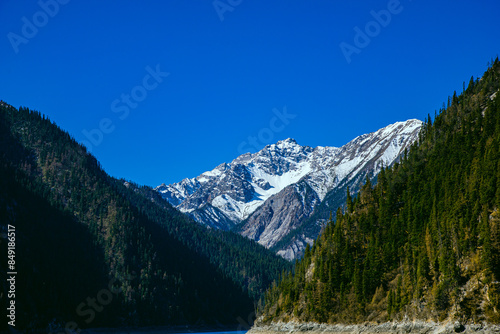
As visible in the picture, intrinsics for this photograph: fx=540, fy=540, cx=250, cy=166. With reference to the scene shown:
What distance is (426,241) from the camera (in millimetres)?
121188

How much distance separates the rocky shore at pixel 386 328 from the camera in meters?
91.6

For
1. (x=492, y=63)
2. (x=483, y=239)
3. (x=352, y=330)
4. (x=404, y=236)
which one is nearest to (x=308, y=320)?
(x=352, y=330)

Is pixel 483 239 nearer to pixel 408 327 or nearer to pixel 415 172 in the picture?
pixel 408 327

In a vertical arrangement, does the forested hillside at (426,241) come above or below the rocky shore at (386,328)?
above

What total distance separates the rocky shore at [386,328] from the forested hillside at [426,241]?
6.04ft

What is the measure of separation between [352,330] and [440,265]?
94.5ft

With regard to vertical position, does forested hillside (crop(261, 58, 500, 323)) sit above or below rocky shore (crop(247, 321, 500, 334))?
above

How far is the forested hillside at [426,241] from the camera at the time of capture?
102m

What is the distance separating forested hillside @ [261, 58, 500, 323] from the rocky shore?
1.84m

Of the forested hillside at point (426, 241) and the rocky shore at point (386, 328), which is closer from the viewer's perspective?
the rocky shore at point (386, 328)

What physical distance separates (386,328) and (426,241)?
21.3m

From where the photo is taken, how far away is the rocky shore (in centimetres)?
9164

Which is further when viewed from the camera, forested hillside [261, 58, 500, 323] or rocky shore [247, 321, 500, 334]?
forested hillside [261, 58, 500, 323]

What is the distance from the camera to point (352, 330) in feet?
415
